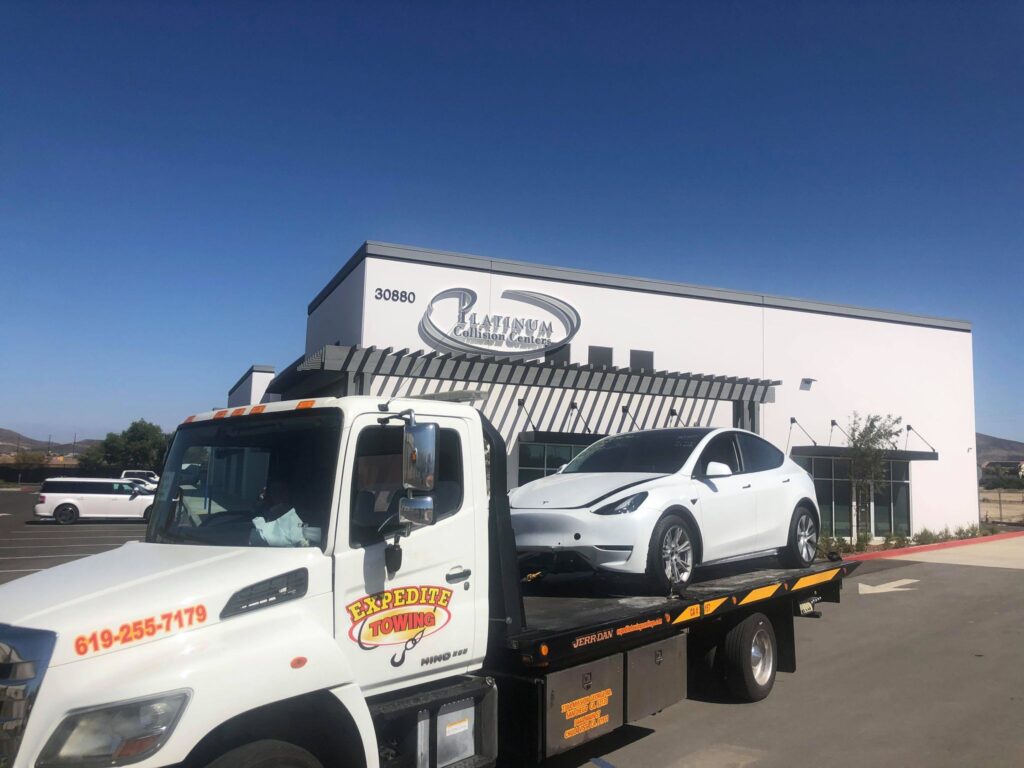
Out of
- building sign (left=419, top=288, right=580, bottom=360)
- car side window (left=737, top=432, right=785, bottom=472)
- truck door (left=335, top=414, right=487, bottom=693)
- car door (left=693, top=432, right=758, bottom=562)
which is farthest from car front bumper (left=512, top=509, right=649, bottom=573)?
building sign (left=419, top=288, right=580, bottom=360)

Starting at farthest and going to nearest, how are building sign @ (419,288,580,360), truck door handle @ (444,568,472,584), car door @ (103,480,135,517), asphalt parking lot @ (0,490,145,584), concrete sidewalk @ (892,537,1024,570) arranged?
car door @ (103,480,135,517) → building sign @ (419,288,580,360) → concrete sidewalk @ (892,537,1024,570) → asphalt parking lot @ (0,490,145,584) → truck door handle @ (444,568,472,584)

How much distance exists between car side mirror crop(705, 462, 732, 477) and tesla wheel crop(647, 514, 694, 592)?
0.56 meters

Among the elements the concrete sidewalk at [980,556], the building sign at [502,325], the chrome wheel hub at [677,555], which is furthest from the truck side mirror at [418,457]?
the concrete sidewalk at [980,556]

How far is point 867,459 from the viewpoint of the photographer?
24734 mm

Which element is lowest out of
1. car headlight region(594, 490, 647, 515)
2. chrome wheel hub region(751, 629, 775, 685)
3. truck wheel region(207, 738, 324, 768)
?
chrome wheel hub region(751, 629, 775, 685)

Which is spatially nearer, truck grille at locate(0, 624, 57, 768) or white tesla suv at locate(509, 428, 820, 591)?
truck grille at locate(0, 624, 57, 768)

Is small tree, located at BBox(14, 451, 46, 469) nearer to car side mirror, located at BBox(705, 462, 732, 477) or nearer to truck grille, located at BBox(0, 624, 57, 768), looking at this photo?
car side mirror, located at BBox(705, 462, 732, 477)

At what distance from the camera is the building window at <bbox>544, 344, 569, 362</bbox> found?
73.2 ft

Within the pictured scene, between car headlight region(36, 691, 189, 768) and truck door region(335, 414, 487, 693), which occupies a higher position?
truck door region(335, 414, 487, 693)

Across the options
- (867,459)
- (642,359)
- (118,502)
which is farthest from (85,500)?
(867,459)

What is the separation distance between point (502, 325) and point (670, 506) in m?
15.5

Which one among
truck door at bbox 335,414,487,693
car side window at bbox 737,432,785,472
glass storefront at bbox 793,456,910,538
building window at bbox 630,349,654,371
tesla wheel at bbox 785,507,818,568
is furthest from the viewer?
glass storefront at bbox 793,456,910,538

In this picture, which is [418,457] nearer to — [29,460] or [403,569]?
[403,569]

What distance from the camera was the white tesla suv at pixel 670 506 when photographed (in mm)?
6430
